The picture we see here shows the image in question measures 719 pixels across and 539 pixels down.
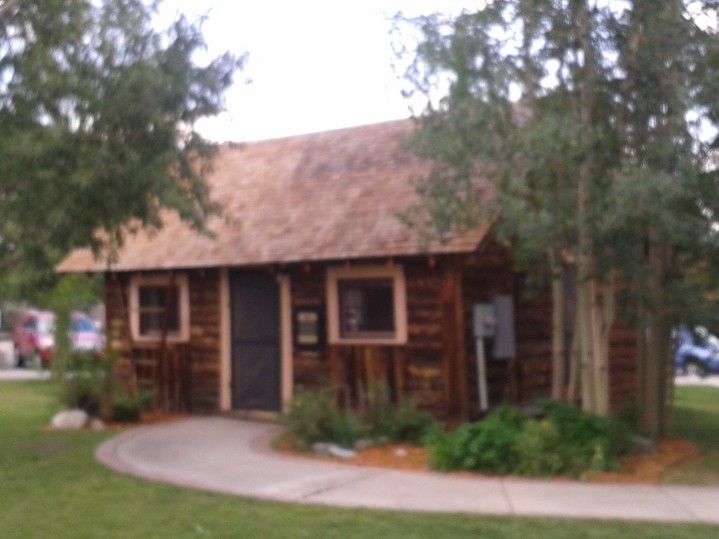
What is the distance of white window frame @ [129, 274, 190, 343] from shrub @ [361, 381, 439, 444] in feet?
14.8

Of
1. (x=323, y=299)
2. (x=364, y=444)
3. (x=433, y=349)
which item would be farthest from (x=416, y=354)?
(x=364, y=444)

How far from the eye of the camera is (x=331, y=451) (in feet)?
41.8

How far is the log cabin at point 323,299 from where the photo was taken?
14.5 meters

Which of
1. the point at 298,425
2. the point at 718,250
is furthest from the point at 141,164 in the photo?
the point at 718,250

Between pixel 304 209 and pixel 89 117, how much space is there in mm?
5228

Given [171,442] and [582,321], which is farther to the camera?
[171,442]

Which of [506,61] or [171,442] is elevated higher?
[506,61]

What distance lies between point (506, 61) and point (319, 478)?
15.8 ft

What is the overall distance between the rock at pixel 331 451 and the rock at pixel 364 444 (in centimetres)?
24

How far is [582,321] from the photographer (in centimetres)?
1299

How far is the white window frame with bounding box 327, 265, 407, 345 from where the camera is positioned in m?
14.8

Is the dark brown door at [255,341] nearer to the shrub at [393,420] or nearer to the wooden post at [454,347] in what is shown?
the shrub at [393,420]

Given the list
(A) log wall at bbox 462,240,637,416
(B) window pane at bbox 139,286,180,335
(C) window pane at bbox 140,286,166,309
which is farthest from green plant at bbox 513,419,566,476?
(C) window pane at bbox 140,286,166,309

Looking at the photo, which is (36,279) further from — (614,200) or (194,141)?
(614,200)
